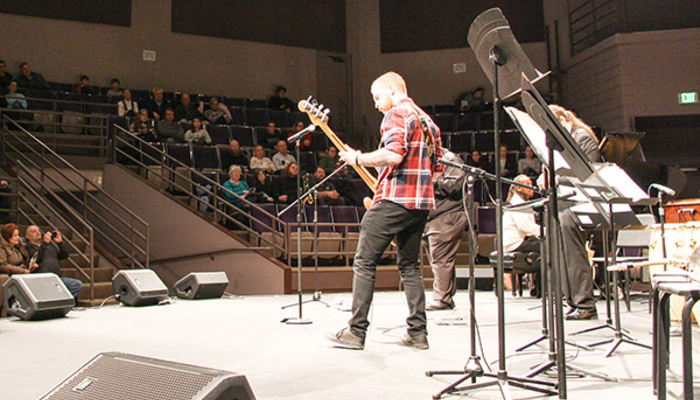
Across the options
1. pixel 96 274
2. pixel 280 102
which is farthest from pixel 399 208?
pixel 280 102

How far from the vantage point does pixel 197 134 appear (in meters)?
9.31

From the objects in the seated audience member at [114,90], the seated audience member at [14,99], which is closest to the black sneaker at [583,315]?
the seated audience member at [14,99]

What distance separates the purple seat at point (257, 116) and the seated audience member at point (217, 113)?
46 centimetres

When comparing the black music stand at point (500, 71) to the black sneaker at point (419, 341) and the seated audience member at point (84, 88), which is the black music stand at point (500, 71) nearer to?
the black sneaker at point (419, 341)

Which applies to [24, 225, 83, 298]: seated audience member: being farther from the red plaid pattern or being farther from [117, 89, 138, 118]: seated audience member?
[117, 89, 138, 118]: seated audience member

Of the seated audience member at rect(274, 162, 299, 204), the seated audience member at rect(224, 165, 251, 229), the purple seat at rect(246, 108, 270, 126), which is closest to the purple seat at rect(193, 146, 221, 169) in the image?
the seated audience member at rect(224, 165, 251, 229)

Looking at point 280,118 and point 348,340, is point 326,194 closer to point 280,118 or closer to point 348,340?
point 280,118

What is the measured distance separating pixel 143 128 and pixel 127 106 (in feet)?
3.29

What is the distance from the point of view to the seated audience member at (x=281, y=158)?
30.1 feet

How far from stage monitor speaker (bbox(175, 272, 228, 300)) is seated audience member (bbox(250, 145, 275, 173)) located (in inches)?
109

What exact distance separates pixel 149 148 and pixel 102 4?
4105 mm

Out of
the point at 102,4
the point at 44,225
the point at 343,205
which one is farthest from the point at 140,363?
the point at 102,4

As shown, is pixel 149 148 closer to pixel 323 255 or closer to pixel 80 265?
pixel 80 265

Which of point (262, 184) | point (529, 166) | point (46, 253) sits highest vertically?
point (529, 166)
